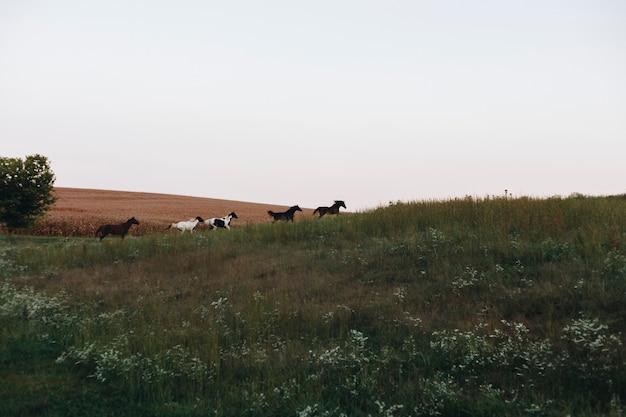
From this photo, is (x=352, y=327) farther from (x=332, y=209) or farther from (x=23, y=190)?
(x=23, y=190)

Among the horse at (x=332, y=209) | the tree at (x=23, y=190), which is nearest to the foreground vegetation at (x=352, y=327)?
the horse at (x=332, y=209)

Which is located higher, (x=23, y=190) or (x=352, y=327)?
(x=23, y=190)

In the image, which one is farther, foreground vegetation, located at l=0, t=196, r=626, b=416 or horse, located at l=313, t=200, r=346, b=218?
horse, located at l=313, t=200, r=346, b=218

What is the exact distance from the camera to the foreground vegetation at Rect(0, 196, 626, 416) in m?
7.29

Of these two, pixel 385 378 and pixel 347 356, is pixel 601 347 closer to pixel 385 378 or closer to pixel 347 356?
pixel 385 378

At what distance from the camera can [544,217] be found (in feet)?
53.2

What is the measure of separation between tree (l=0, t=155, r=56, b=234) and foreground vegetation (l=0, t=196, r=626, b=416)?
2376 centimetres

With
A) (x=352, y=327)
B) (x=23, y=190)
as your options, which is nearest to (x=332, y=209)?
(x=352, y=327)

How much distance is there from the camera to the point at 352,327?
10359mm

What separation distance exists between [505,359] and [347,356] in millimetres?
2706

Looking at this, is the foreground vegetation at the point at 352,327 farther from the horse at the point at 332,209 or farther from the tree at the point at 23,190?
the tree at the point at 23,190

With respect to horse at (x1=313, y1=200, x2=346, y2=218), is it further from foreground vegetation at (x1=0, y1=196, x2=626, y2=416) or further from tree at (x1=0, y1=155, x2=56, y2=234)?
tree at (x1=0, y1=155, x2=56, y2=234)

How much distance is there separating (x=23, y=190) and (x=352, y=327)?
1500 inches

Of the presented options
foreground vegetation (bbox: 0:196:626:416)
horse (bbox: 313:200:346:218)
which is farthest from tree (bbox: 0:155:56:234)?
horse (bbox: 313:200:346:218)
